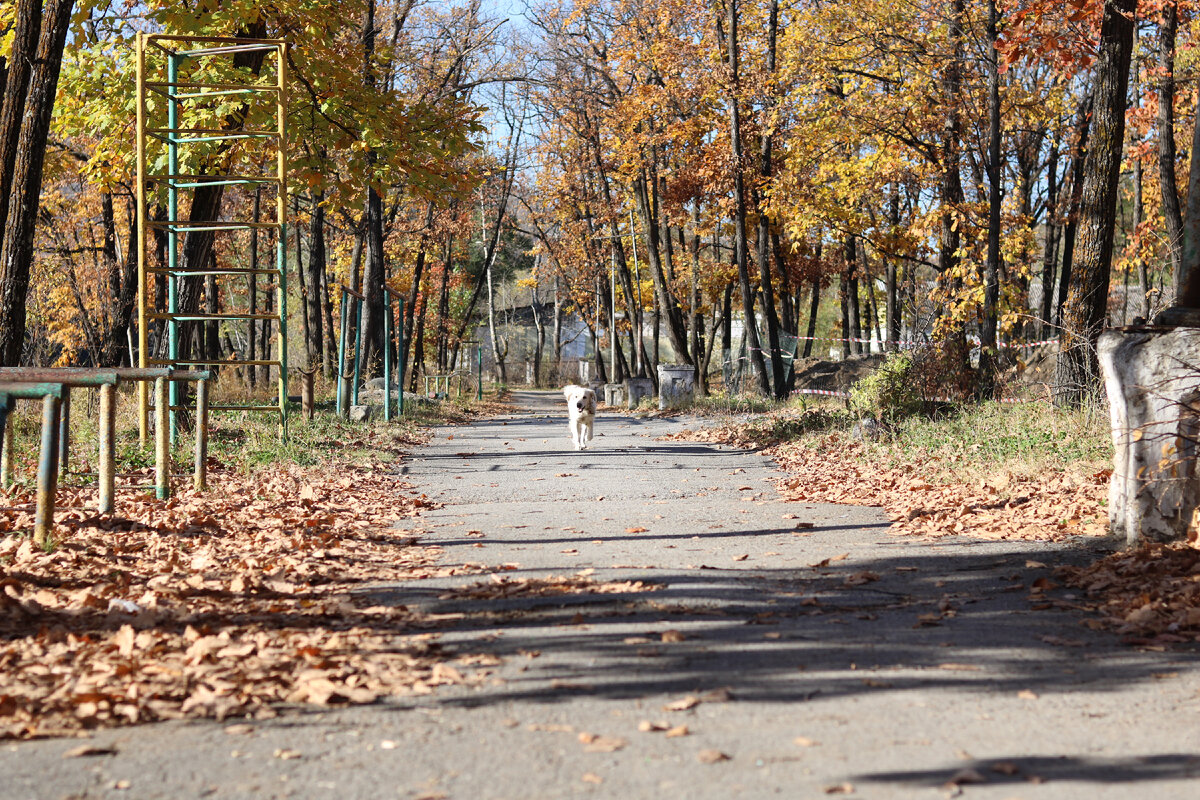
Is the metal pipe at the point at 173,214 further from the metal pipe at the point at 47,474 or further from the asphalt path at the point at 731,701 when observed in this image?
the asphalt path at the point at 731,701

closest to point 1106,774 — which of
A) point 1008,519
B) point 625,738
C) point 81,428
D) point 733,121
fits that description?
point 625,738

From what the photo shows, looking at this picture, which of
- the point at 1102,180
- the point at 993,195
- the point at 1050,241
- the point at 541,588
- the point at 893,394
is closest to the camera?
the point at 541,588

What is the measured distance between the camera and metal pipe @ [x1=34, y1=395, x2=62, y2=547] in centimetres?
621

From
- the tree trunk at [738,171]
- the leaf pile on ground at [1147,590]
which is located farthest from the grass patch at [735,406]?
the leaf pile on ground at [1147,590]

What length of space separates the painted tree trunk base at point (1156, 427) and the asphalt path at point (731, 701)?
0.47m

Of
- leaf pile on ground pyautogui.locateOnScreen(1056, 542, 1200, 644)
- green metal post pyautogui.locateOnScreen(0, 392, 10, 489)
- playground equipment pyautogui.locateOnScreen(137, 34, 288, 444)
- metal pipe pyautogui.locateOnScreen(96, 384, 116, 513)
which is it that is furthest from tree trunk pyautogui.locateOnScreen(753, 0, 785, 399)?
metal pipe pyautogui.locateOnScreen(96, 384, 116, 513)

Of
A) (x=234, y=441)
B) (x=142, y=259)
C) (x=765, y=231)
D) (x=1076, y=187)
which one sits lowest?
(x=234, y=441)

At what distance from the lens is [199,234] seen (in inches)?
559

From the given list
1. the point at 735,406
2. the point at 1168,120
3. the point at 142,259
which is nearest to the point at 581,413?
the point at 142,259

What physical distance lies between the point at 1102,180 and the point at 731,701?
11.7m

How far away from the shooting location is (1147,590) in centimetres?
557

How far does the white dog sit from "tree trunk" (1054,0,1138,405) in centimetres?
604

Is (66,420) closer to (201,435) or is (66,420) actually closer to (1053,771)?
(201,435)

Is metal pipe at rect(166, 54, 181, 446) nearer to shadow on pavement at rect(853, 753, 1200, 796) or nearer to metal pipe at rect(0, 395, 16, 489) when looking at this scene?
metal pipe at rect(0, 395, 16, 489)
